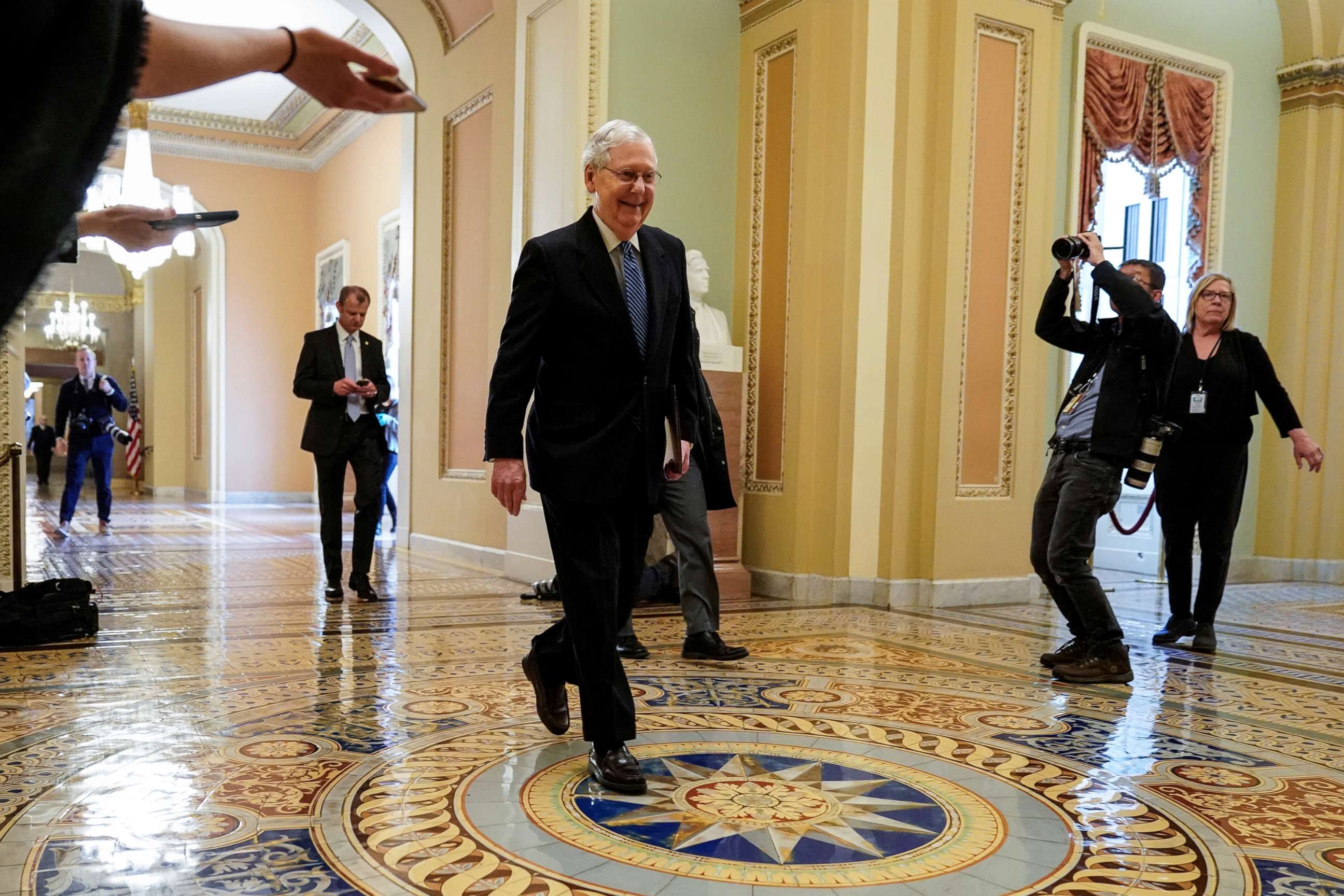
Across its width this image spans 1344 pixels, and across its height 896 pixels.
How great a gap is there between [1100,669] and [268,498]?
40.7 feet

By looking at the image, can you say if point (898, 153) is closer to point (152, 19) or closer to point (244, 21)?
point (152, 19)

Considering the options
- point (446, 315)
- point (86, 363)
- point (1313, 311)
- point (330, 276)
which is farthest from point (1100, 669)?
point (330, 276)

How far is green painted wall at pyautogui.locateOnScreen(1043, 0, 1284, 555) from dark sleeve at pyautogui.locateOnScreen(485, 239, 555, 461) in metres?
6.64

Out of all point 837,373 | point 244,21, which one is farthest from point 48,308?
point 837,373

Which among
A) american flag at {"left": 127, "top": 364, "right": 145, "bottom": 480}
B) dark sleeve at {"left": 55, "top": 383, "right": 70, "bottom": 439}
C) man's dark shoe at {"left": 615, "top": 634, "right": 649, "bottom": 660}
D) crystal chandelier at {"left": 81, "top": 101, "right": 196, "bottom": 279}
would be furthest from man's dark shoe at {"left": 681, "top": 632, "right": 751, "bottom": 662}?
american flag at {"left": 127, "top": 364, "right": 145, "bottom": 480}

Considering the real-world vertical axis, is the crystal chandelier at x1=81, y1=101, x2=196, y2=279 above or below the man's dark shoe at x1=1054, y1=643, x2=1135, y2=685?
above

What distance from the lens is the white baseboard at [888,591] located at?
5.58 metres

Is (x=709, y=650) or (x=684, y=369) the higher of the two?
(x=684, y=369)

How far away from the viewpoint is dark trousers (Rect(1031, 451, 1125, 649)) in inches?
141

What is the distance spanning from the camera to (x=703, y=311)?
573 centimetres

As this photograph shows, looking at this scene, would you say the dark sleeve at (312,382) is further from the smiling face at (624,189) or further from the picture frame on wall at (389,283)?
the picture frame on wall at (389,283)

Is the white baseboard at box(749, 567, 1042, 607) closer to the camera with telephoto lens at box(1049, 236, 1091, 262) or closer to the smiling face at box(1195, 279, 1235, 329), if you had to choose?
the smiling face at box(1195, 279, 1235, 329)

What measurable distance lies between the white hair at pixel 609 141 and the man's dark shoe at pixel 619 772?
4.22 feet

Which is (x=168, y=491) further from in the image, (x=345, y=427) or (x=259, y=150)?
(x=345, y=427)
